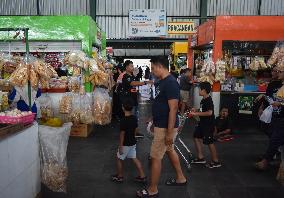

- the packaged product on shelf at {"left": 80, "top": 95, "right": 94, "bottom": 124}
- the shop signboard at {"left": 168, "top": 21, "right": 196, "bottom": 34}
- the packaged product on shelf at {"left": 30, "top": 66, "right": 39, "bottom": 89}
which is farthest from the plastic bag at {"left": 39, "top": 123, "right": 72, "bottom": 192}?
the shop signboard at {"left": 168, "top": 21, "right": 196, "bottom": 34}

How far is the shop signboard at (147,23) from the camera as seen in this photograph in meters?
15.7

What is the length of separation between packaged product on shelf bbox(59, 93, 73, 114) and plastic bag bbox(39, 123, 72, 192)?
12.2ft

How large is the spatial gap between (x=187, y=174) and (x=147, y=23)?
11.0 meters

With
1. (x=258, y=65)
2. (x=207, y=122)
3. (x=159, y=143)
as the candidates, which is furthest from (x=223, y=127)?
(x=159, y=143)

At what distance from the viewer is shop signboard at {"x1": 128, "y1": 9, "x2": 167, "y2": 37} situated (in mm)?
15672

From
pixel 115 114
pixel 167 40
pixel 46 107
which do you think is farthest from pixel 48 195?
pixel 167 40

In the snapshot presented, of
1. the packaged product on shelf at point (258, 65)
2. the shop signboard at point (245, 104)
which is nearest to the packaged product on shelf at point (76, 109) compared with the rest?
the shop signboard at point (245, 104)

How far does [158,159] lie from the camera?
479cm

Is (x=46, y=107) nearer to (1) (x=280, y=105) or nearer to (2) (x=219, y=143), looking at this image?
(2) (x=219, y=143)

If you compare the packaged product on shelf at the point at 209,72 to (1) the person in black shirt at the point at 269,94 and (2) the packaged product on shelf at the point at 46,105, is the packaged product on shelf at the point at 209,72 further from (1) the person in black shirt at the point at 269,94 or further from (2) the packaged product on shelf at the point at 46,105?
(2) the packaged product on shelf at the point at 46,105

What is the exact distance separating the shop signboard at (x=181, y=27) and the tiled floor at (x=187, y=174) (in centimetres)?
879

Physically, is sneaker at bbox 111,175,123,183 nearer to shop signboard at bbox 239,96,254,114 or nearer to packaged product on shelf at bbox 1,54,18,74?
packaged product on shelf at bbox 1,54,18,74

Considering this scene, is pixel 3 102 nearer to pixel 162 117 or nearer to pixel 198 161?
pixel 162 117

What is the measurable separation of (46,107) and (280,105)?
202 inches
